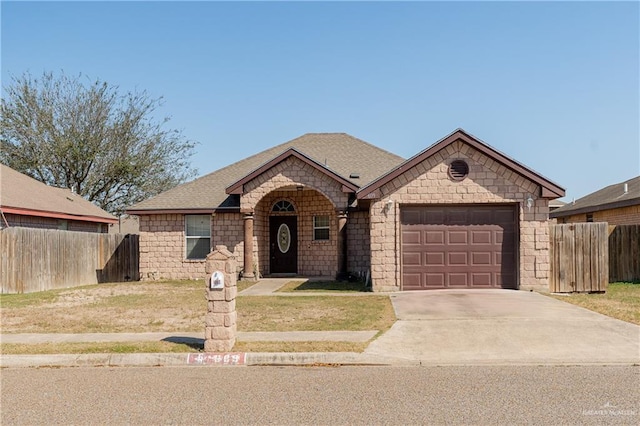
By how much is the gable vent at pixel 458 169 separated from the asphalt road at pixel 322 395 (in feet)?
30.4

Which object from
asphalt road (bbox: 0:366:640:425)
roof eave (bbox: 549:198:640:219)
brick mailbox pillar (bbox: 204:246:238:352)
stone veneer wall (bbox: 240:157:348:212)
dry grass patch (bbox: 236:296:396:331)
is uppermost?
stone veneer wall (bbox: 240:157:348:212)

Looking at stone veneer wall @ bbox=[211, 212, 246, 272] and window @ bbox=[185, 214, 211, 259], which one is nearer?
stone veneer wall @ bbox=[211, 212, 246, 272]

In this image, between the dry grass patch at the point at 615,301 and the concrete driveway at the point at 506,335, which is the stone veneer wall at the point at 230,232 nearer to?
the concrete driveway at the point at 506,335

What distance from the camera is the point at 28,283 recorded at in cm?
1981

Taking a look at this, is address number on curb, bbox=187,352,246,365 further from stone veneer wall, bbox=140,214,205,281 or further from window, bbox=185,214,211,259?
stone veneer wall, bbox=140,214,205,281

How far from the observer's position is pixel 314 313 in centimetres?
1310

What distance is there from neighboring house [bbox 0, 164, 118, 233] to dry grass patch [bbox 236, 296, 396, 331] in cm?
1114

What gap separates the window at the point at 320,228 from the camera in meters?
23.1

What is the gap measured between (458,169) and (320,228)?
25.1ft

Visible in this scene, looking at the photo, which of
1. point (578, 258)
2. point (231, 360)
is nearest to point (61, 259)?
point (231, 360)

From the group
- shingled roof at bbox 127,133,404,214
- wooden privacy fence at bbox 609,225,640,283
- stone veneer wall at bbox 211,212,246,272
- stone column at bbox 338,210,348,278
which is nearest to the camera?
wooden privacy fence at bbox 609,225,640,283

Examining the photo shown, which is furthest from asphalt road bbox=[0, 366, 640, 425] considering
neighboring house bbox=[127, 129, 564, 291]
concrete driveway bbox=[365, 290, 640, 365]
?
neighboring house bbox=[127, 129, 564, 291]

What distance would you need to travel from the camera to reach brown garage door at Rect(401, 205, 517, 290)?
17031mm

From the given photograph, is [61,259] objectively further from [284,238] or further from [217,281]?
[217,281]
